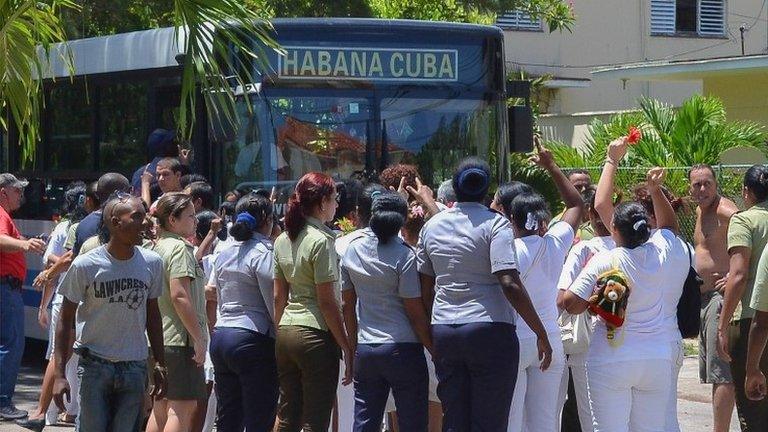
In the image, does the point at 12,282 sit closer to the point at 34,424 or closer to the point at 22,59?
the point at 34,424

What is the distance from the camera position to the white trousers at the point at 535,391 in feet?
24.2

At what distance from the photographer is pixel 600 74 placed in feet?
70.6

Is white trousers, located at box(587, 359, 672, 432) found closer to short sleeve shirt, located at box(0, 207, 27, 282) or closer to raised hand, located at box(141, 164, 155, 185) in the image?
raised hand, located at box(141, 164, 155, 185)

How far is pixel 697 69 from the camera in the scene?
67.4 feet

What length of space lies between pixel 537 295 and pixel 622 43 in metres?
23.8

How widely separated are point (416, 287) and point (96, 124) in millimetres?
6670

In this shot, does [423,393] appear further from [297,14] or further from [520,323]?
[297,14]

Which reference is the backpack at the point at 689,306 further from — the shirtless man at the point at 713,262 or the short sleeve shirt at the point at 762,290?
the shirtless man at the point at 713,262

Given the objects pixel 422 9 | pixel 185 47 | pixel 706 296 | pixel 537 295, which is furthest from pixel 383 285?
pixel 422 9

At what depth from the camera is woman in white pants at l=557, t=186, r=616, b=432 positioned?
7781 mm

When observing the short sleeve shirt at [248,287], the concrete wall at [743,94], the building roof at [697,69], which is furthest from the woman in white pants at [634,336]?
the concrete wall at [743,94]

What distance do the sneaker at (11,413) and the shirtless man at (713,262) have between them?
5214 mm

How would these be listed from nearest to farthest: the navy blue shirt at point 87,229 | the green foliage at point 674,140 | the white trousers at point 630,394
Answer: the white trousers at point 630,394 < the navy blue shirt at point 87,229 < the green foliage at point 674,140

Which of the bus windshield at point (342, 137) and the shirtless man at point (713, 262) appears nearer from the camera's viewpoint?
the shirtless man at point (713, 262)
